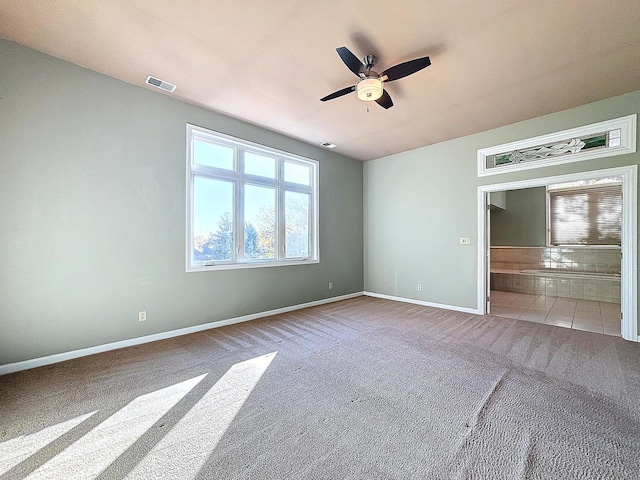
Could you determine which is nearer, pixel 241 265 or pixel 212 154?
pixel 212 154

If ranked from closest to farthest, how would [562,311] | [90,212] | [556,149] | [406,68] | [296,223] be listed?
1. [406,68]
2. [90,212]
3. [556,149]
4. [562,311]
5. [296,223]

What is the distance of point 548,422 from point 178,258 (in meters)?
4.03

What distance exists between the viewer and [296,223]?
516cm

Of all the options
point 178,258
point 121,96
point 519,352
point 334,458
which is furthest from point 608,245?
point 121,96

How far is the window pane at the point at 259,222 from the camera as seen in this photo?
4418 mm

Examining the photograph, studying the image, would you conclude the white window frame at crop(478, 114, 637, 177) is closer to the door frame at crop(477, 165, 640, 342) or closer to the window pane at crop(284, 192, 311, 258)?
the door frame at crop(477, 165, 640, 342)

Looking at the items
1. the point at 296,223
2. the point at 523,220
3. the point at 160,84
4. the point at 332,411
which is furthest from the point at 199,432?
the point at 523,220

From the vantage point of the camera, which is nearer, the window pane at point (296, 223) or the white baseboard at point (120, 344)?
the white baseboard at point (120, 344)

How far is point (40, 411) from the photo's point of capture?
6.54 ft

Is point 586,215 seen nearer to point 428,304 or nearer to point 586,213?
point 586,213

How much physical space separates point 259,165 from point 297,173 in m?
0.85

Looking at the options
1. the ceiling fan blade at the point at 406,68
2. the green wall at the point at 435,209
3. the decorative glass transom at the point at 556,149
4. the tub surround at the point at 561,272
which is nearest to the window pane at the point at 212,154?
the ceiling fan blade at the point at 406,68

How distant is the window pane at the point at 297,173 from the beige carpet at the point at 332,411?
117 inches

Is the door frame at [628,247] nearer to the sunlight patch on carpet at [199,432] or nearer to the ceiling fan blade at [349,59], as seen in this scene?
the ceiling fan blade at [349,59]
